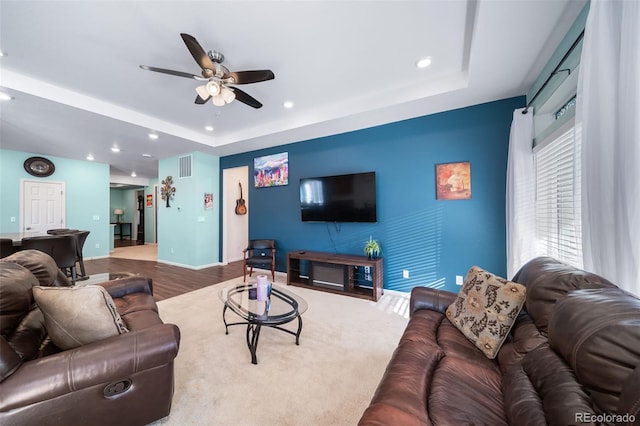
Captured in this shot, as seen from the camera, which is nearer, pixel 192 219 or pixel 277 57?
pixel 277 57

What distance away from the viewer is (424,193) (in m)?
3.39

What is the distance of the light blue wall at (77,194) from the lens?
17.1ft

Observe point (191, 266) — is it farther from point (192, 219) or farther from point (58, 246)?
point (58, 246)

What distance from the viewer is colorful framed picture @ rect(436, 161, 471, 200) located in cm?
313

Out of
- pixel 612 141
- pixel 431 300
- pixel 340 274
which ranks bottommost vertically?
pixel 340 274

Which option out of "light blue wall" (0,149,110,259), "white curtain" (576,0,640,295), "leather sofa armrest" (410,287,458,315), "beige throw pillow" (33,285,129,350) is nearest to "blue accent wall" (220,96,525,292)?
"leather sofa armrest" (410,287,458,315)

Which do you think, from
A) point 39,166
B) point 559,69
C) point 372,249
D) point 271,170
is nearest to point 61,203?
point 39,166

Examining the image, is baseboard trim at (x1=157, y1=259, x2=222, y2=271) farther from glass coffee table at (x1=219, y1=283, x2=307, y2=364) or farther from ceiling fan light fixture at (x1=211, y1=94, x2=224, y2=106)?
ceiling fan light fixture at (x1=211, y1=94, x2=224, y2=106)

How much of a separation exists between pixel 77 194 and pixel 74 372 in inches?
296

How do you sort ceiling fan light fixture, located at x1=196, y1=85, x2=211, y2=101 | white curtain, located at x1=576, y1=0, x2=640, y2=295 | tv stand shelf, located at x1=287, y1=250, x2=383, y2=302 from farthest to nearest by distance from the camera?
tv stand shelf, located at x1=287, y1=250, x2=383, y2=302, ceiling fan light fixture, located at x1=196, y1=85, x2=211, y2=101, white curtain, located at x1=576, y1=0, x2=640, y2=295

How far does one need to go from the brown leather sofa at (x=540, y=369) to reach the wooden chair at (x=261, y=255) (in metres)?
3.20

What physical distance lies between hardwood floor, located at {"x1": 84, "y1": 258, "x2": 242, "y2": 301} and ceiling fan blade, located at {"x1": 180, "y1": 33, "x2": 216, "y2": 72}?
3138mm

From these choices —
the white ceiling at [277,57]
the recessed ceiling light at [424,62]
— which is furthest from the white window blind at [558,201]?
the recessed ceiling light at [424,62]

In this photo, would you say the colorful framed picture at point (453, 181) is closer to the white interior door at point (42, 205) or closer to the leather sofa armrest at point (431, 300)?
the leather sofa armrest at point (431, 300)
